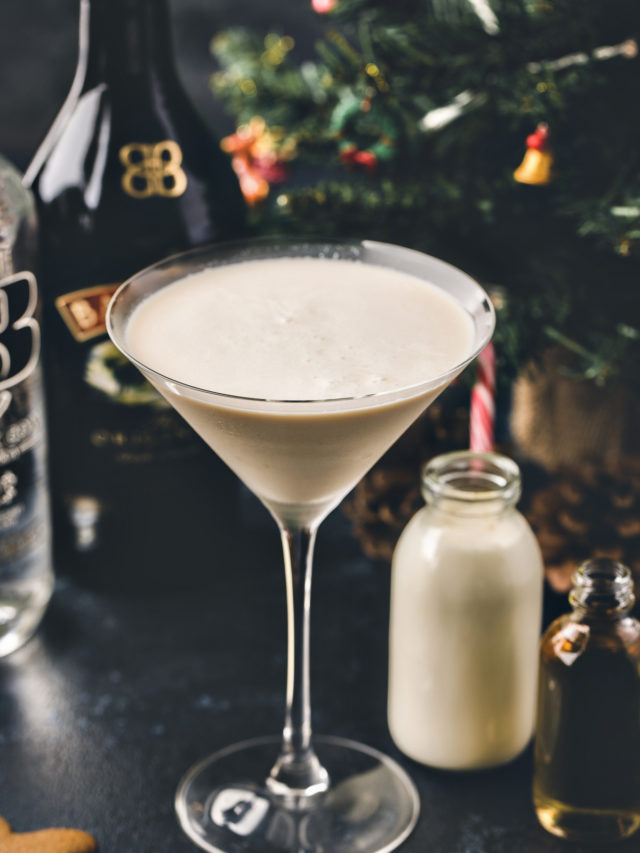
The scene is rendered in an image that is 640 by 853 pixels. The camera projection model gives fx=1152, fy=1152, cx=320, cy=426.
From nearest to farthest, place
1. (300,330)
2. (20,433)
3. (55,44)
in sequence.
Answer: (300,330)
(20,433)
(55,44)

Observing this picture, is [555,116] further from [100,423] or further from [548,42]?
[100,423]

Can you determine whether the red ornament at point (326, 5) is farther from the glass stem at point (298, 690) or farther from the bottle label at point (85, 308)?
the glass stem at point (298, 690)

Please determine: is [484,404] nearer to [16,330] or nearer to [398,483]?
[398,483]

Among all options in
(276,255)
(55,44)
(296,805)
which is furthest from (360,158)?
(55,44)

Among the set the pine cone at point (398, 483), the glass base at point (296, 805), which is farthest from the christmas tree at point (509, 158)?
the glass base at point (296, 805)

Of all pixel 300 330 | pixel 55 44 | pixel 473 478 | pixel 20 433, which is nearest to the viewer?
pixel 300 330

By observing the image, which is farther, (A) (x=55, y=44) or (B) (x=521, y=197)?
(A) (x=55, y=44)
